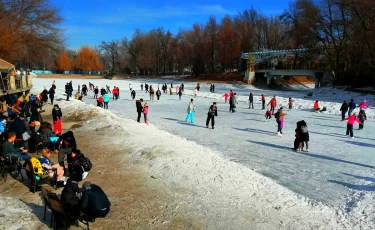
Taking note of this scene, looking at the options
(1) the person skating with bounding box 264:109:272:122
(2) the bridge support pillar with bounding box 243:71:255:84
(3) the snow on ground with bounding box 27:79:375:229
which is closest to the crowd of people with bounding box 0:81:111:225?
(3) the snow on ground with bounding box 27:79:375:229

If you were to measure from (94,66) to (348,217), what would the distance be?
10118 centimetres

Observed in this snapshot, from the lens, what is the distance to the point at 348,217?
6.46 m

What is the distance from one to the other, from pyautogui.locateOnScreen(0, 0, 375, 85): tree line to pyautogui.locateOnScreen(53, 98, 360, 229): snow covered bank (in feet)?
86.1

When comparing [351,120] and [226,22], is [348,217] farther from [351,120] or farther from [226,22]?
[226,22]

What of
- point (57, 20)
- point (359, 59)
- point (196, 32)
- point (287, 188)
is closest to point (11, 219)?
point (287, 188)

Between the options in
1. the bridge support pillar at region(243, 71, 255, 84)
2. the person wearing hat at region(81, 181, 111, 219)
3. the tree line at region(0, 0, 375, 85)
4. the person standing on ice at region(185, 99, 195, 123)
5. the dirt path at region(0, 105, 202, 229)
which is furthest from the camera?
the bridge support pillar at region(243, 71, 255, 84)

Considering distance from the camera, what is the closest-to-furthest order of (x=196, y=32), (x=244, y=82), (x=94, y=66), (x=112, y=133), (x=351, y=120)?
1. (x=112, y=133)
2. (x=351, y=120)
3. (x=244, y=82)
4. (x=196, y=32)
5. (x=94, y=66)

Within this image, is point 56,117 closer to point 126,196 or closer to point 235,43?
point 126,196

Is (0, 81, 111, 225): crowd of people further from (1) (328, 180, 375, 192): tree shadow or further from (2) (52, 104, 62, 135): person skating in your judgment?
(1) (328, 180, 375, 192): tree shadow

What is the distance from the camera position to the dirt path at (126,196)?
6.18 m

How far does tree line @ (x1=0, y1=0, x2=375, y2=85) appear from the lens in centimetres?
3409

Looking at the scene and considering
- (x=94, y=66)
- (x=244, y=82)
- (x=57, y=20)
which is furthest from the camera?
(x=94, y=66)

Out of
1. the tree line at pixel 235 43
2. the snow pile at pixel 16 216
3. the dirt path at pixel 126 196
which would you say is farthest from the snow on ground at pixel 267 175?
the tree line at pixel 235 43

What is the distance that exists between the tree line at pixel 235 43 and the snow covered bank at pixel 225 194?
2625 centimetres
